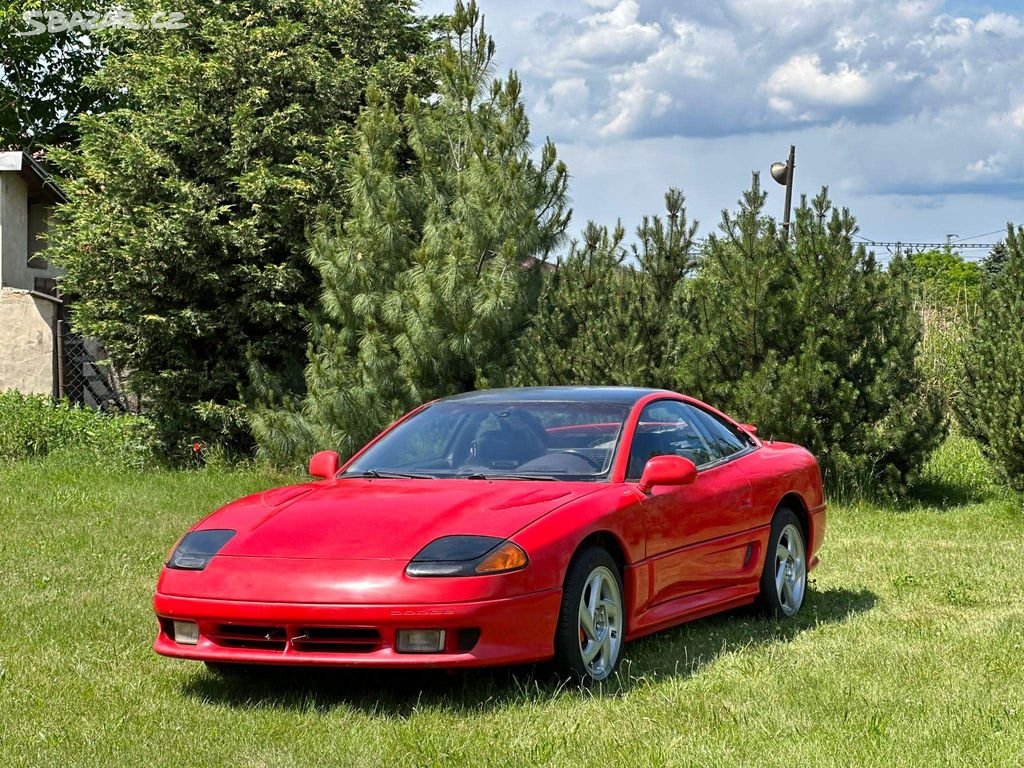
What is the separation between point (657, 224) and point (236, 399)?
23.1 ft

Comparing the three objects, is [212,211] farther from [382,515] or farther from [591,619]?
[591,619]

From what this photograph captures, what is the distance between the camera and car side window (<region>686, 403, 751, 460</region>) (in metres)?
8.51

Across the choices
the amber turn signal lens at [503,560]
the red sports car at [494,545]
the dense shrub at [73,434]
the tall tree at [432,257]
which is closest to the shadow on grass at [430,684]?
the red sports car at [494,545]

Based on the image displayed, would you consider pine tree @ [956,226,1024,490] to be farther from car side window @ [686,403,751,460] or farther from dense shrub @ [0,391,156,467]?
dense shrub @ [0,391,156,467]

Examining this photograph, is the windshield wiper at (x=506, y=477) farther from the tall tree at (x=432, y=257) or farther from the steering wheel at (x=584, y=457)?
the tall tree at (x=432, y=257)

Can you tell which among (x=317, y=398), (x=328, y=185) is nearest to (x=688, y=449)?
(x=317, y=398)

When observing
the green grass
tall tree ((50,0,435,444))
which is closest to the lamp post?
tall tree ((50,0,435,444))

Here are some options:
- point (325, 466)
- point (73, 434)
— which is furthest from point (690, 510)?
point (73, 434)

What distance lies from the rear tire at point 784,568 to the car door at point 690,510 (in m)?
0.35

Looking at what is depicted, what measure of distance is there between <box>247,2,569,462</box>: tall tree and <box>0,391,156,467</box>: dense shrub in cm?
304

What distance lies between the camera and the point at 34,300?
24.2 m

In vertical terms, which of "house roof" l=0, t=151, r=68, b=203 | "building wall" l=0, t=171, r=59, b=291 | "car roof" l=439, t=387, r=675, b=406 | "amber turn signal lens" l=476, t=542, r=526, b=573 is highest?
"house roof" l=0, t=151, r=68, b=203

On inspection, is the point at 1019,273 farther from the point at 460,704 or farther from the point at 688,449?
the point at 460,704

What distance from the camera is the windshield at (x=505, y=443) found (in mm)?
7379
